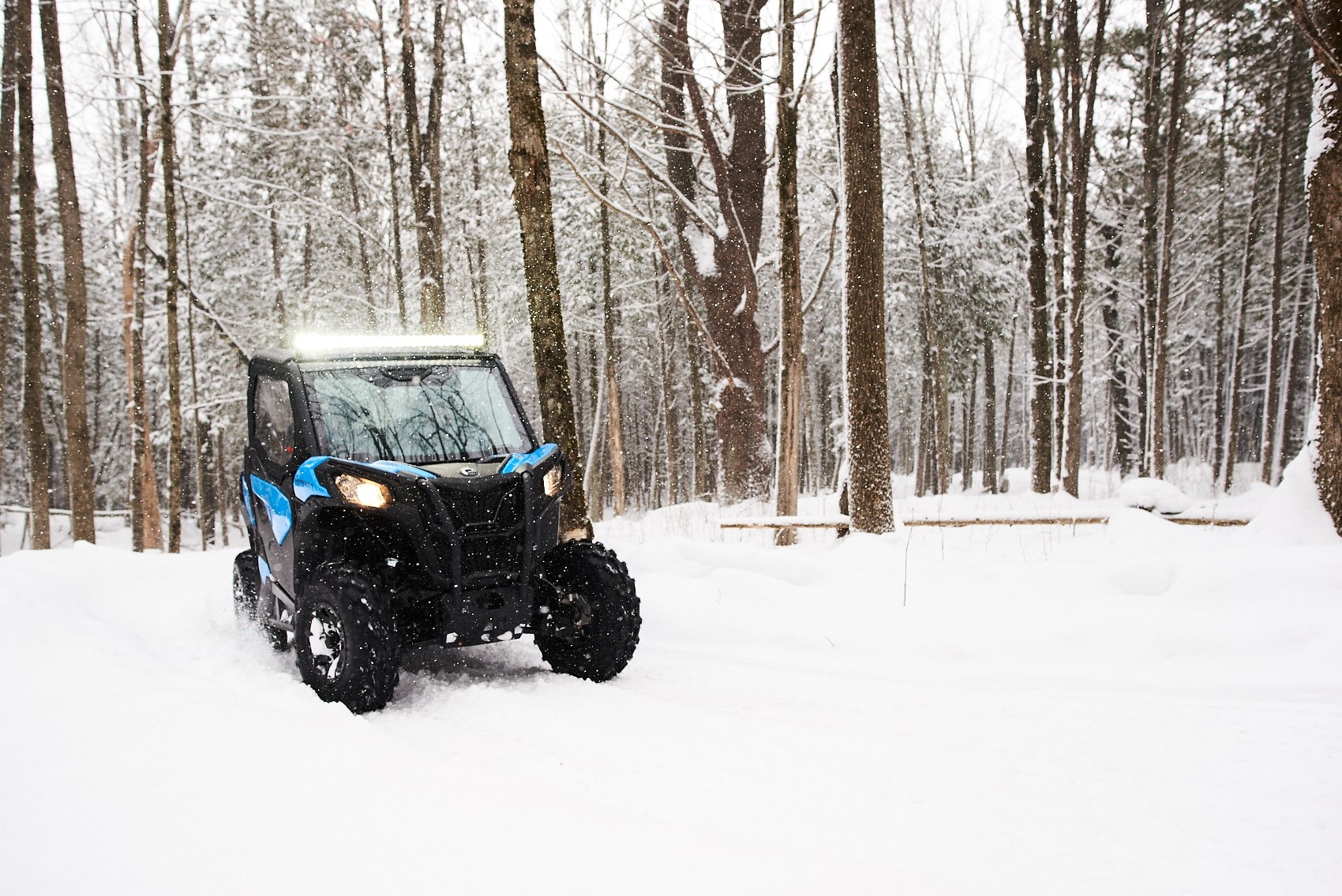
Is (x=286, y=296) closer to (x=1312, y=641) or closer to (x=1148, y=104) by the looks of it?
(x=1148, y=104)

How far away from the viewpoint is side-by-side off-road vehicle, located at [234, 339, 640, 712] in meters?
4.53

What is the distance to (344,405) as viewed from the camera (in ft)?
16.9

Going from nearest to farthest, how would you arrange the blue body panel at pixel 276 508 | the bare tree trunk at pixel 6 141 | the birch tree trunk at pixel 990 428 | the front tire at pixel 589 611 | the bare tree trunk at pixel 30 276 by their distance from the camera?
1. the front tire at pixel 589 611
2. the blue body panel at pixel 276 508
3. the bare tree trunk at pixel 6 141
4. the bare tree trunk at pixel 30 276
5. the birch tree trunk at pixel 990 428

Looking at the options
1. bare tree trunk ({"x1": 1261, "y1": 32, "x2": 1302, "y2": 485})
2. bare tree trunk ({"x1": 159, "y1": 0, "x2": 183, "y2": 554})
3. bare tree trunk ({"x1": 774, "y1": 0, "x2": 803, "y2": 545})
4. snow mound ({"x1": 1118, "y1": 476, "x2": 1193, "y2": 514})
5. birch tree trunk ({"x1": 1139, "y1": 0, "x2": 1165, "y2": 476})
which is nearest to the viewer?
Result: bare tree trunk ({"x1": 774, "y1": 0, "x2": 803, "y2": 545})

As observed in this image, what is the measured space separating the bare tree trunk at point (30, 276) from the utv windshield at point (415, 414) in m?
13.5

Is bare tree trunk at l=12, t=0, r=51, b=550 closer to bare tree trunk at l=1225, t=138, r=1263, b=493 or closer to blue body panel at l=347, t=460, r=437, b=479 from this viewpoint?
blue body panel at l=347, t=460, r=437, b=479

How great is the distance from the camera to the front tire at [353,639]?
14.0 ft

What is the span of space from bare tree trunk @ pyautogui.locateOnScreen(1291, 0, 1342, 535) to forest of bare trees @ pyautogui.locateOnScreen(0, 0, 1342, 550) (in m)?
0.03

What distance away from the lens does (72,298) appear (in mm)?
15242

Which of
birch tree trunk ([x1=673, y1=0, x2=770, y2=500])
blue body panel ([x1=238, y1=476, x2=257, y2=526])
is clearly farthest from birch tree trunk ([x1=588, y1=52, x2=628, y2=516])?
blue body panel ([x1=238, y1=476, x2=257, y2=526])

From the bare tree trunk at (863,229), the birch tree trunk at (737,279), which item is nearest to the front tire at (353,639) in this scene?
the bare tree trunk at (863,229)

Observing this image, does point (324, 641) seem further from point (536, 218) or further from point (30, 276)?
point (30, 276)

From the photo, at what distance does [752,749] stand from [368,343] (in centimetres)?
357

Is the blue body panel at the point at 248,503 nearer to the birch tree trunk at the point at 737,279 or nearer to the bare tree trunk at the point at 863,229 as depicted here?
the bare tree trunk at the point at 863,229
